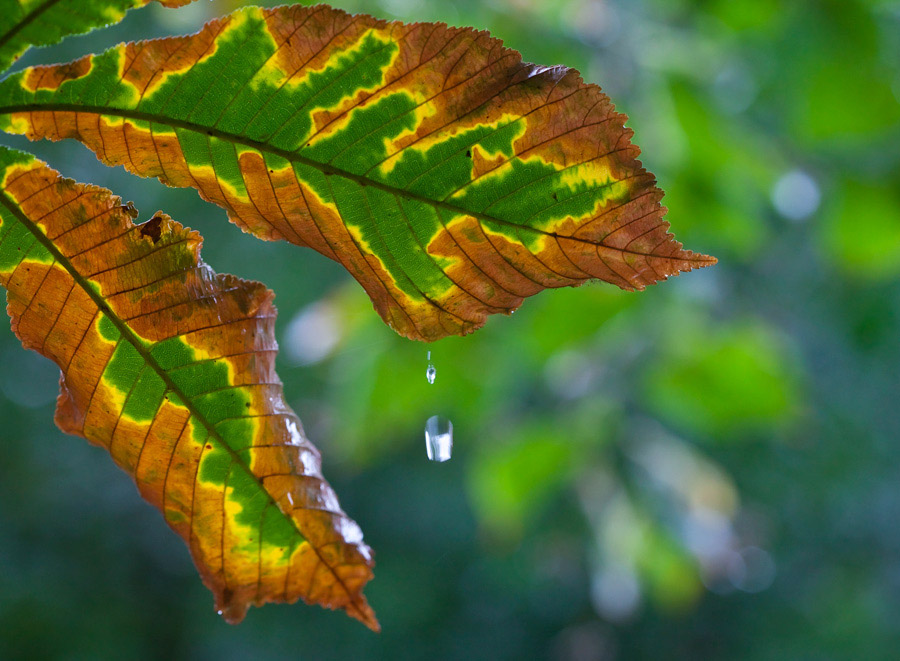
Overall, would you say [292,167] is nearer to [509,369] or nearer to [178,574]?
[509,369]

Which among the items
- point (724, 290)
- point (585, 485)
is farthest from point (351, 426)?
point (724, 290)

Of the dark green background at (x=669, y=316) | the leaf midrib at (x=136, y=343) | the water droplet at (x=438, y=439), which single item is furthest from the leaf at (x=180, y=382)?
the dark green background at (x=669, y=316)

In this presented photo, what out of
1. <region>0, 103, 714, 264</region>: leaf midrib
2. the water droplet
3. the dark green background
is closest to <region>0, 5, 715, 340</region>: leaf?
<region>0, 103, 714, 264</region>: leaf midrib

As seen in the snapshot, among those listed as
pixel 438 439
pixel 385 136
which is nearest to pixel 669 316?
pixel 438 439

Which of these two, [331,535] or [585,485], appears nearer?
[331,535]

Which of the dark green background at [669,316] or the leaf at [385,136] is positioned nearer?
the leaf at [385,136]

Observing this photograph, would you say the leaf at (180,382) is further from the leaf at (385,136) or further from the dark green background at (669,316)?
the dark green background at (669,316)

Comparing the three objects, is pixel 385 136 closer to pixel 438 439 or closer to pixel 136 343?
pixel 136 343

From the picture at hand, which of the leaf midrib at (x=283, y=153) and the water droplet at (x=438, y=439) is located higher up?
the leaf midrib at (x=283, y=153)

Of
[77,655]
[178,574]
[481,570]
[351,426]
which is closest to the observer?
[351,426]
